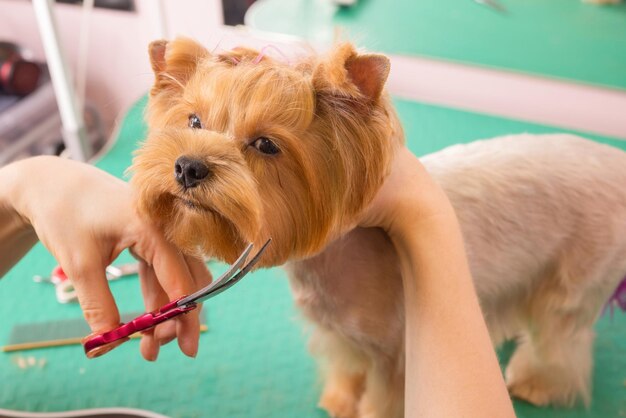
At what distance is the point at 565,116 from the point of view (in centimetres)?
173

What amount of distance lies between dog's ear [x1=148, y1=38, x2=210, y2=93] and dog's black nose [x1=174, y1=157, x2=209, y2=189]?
0.15 meters

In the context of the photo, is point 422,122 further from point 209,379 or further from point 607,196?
point 209,379

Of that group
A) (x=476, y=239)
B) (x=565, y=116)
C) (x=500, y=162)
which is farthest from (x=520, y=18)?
(x=476, y=239)

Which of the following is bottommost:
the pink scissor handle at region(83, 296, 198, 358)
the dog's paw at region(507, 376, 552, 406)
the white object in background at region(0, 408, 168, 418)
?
the dog's paw at region(507, 376, 552, 406)

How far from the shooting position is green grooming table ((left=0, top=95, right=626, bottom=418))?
1.04m

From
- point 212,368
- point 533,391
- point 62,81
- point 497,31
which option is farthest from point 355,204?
point 497,31

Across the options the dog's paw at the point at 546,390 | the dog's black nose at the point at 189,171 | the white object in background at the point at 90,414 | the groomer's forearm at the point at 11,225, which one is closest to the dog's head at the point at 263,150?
the dog's black nose at the point at 189,171

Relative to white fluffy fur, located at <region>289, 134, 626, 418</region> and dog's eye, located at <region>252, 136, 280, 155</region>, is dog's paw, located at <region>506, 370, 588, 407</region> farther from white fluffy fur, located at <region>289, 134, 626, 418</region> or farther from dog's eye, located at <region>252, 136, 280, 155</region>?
dog's eye, located at <region>252, 136, 280, 155</region>

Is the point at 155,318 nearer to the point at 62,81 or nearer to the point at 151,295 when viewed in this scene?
the point at 151,295

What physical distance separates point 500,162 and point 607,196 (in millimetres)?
175

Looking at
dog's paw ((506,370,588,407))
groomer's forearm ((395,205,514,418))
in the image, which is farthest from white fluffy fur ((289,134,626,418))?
groomer's forearm ((395,205,514,418))

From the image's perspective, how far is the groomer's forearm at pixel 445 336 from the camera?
68 centimetres

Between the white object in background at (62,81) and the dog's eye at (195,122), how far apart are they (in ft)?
2.30

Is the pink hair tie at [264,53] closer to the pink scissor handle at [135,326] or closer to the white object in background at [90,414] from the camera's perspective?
the pink scissor handle at [135,326]
